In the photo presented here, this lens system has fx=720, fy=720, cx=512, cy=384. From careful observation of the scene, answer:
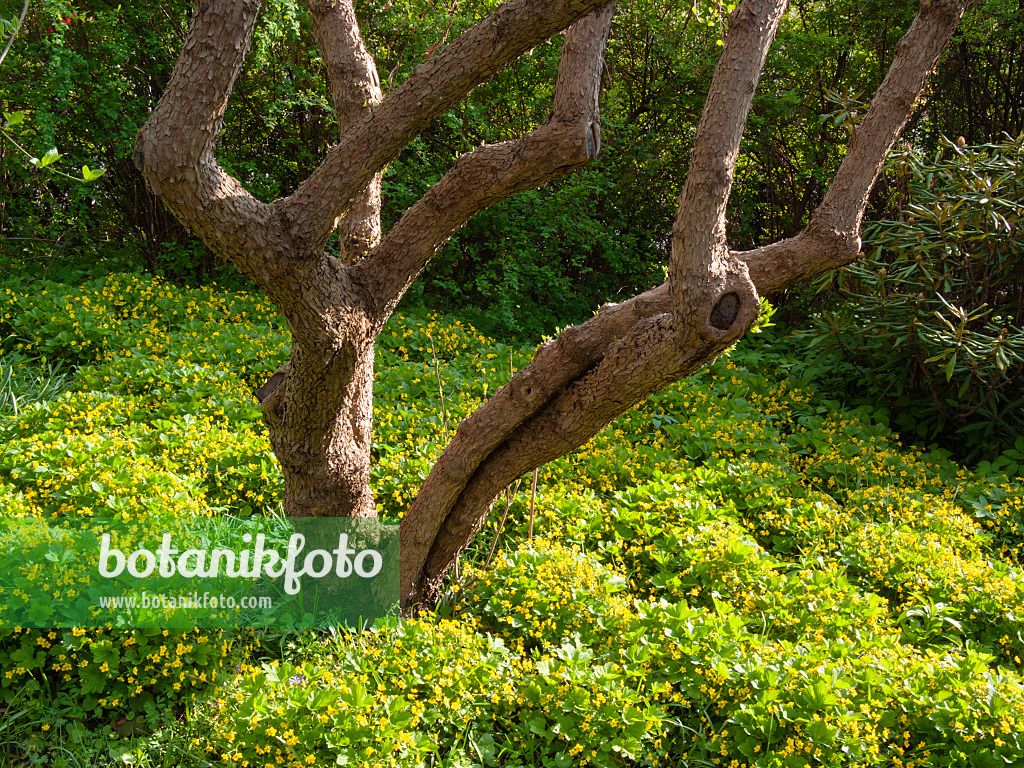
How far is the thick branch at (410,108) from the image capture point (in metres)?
2.07

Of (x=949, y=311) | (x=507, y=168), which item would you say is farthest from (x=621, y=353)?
(x=949, y=311)

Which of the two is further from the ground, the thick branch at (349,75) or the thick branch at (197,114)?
the thick branch at (349,75)

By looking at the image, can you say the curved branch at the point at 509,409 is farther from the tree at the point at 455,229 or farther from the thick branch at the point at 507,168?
the thick branch at the point at 507,168

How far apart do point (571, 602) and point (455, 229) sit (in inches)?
57.3

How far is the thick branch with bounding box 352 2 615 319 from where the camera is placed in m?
2.32

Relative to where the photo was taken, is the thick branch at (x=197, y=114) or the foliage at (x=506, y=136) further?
the foliage at (x=506, y=136)

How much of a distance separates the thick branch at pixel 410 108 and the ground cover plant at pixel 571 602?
125cm

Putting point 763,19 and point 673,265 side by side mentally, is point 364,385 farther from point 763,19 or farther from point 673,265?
point 763,19

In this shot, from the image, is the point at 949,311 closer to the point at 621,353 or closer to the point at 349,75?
the point at 621,353

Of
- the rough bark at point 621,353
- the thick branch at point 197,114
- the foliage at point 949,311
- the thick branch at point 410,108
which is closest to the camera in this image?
the thick branch at point 197,114

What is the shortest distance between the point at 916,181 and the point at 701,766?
465cm

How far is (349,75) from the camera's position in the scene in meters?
2.87

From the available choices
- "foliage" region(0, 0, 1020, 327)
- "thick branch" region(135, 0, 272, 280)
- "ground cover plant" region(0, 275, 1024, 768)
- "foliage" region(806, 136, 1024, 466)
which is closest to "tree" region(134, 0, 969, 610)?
"thick branch" region(135, 0, 272, 280)

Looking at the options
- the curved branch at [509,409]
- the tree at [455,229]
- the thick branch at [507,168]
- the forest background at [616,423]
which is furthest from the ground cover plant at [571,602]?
the thick branch at [507,168]
